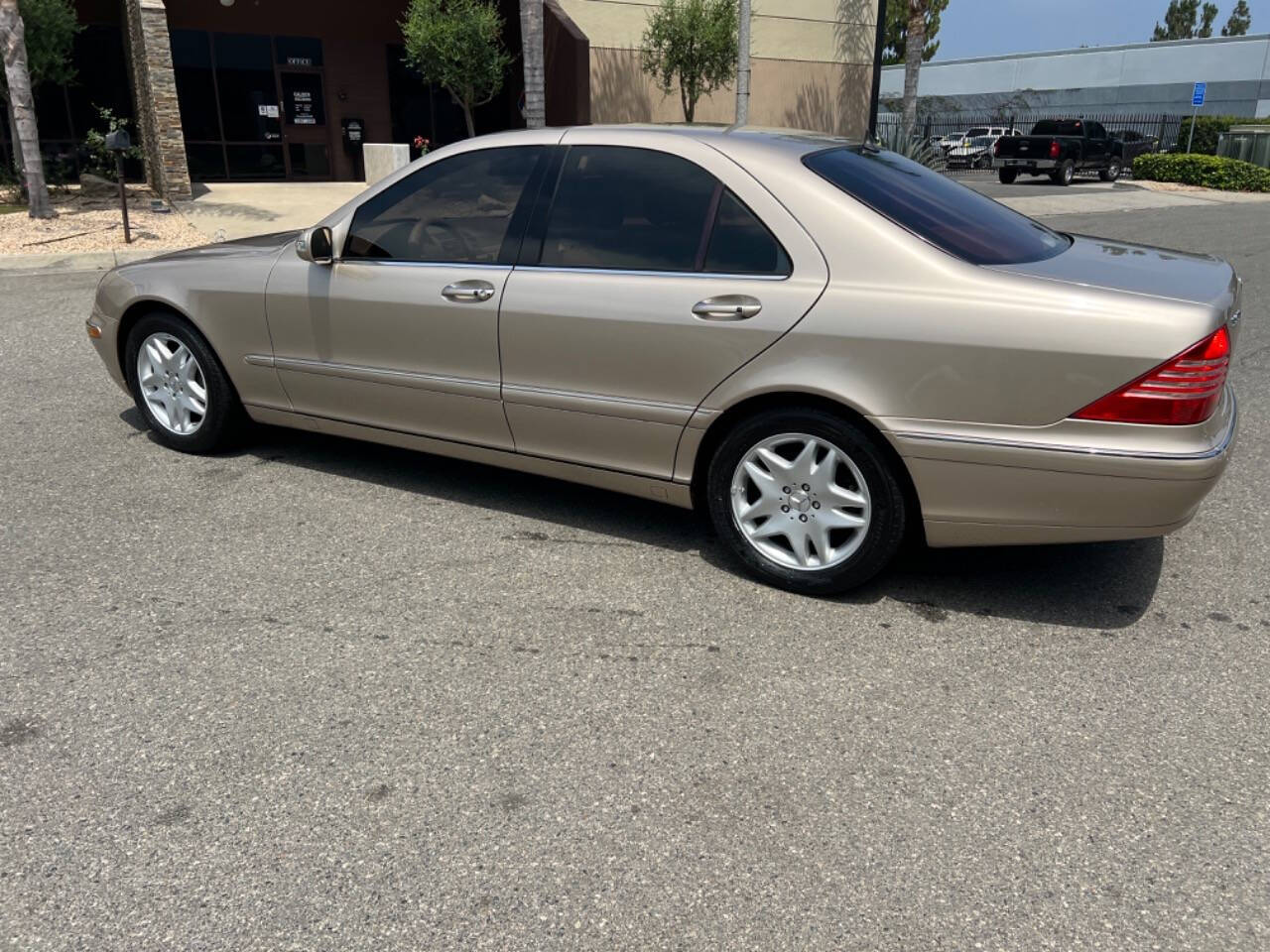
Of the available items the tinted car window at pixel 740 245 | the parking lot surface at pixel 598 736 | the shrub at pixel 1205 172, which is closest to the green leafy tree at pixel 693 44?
the shrub at pixel 1205 172

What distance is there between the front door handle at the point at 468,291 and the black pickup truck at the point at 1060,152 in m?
26.9

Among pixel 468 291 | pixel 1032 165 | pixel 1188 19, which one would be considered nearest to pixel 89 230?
pixel 468 291

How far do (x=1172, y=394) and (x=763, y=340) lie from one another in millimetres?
1295

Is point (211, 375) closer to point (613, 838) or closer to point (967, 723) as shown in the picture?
point (613, 838)

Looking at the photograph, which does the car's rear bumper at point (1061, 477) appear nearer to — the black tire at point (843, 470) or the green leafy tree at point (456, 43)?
the black tire at point (843, 470)

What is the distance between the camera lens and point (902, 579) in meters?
3.99

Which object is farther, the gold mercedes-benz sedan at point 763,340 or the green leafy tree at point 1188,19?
the green leafy tree at point 1188,19

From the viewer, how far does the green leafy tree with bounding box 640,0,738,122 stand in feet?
66.5

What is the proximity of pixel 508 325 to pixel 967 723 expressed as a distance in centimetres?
226

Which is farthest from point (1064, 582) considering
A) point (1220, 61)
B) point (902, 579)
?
point (1220, 61)

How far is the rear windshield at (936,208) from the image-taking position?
12.0ft

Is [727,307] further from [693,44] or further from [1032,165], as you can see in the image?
[1032,165]

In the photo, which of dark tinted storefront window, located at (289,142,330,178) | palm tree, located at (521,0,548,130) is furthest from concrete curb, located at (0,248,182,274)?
dark tinted storefront window, located at (289,142,330,178)

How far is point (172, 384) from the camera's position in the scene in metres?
5.25
